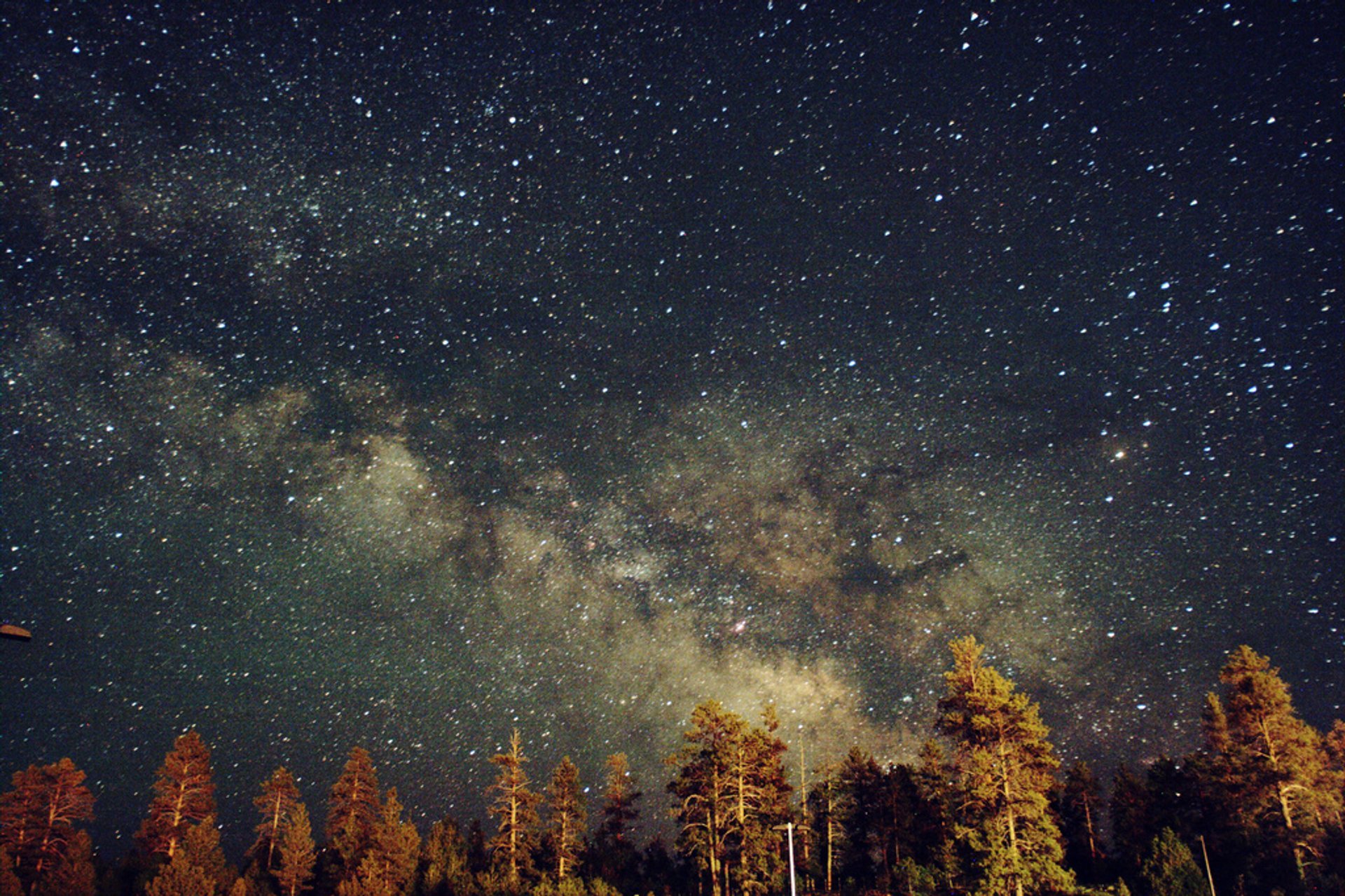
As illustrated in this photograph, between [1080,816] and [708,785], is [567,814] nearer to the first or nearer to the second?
[708,785]

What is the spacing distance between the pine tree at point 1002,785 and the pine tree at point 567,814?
22.6 meters

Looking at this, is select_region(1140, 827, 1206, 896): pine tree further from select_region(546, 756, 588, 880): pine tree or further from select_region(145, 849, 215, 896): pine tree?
select_region(145, 849, 215, 896): pine tree

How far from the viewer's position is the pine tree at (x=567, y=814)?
36938 millimetres

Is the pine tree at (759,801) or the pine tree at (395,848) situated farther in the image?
the pine tree at (395,848)

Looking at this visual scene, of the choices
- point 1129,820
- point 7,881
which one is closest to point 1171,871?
point 1129,820

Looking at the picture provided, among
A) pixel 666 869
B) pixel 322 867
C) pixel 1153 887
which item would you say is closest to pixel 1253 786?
pixel 1153 887

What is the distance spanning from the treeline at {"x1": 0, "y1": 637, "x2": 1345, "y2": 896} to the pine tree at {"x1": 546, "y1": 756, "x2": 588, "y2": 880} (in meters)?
0.13

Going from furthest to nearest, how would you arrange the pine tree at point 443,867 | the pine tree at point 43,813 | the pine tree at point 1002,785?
1. the pine tree at point 443,867
2. the pine tree at point 43,813
3. the pine tree at point 1002,785

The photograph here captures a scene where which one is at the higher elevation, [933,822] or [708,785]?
[708,785]

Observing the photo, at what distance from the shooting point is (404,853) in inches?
1357

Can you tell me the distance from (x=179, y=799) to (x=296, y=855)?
7050 millimetres

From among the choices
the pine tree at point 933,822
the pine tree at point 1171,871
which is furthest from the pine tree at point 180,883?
the pine tree at point 1171,871

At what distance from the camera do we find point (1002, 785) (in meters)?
23.3

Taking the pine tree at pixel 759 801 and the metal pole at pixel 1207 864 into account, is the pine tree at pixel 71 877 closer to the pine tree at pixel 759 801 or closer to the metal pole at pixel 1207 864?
the pine tree at pixel 759 801
